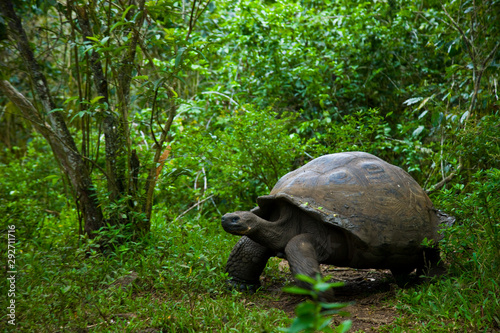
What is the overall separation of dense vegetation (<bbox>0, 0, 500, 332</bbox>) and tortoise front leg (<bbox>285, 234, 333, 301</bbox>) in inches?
11.4

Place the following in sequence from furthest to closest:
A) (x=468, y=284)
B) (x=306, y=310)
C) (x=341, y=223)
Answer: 1. (x=341, y=223)
2. (x=468, y=284)
3. (x=306, y=310)

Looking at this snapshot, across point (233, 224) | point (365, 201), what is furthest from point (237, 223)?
point (365, 201)

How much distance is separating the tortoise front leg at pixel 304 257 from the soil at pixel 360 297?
239mm

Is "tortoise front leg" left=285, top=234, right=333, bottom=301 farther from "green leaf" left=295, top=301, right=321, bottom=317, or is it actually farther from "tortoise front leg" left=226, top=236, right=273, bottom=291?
"green leaf" left=295, top=301, right=321, bottom=317

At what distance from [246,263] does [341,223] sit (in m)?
0.81

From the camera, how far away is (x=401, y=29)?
20.6 ft

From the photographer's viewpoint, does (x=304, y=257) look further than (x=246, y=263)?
No

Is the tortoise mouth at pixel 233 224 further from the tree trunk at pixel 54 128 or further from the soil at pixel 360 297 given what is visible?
the tree trunk at pixel 54 128

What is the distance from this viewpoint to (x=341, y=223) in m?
2.68

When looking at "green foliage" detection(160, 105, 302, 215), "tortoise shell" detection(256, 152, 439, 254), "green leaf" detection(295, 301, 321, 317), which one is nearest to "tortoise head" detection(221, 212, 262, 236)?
"tortoise shell" detection(256, 152, 439, 254)

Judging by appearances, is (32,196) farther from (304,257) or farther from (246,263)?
(304,257)

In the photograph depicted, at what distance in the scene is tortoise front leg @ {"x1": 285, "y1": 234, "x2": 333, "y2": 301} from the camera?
2.53 metres

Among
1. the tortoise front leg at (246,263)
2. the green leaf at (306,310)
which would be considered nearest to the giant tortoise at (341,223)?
the tortoise front leg at (246,263)

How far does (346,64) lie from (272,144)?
2.77 meters
